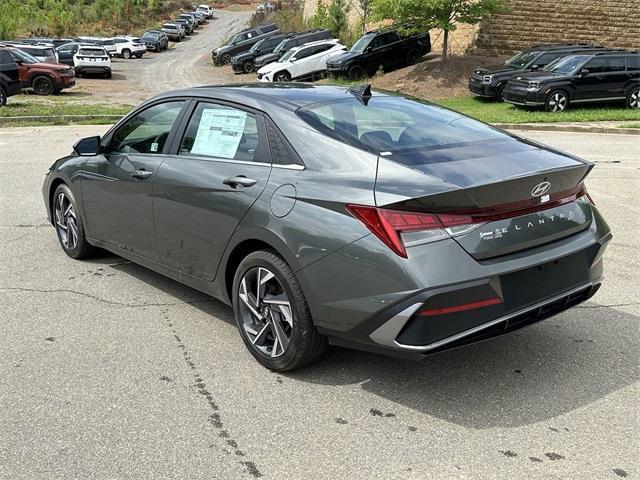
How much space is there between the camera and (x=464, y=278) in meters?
3.21

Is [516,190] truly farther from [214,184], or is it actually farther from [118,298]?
[118,298]

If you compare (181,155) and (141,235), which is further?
(141,235)

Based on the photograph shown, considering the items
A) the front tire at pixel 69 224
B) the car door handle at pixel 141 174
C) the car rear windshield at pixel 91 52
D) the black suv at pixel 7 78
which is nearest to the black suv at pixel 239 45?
the car rear windshield at pixel 91 52

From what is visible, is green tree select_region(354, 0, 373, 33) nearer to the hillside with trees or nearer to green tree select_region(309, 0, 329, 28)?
green tree select_region(309, 0, 329, 28)

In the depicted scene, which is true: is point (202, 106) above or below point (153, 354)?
above

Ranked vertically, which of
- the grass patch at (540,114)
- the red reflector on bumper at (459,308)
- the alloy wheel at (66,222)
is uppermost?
the red reflector on bumper at (459,308)

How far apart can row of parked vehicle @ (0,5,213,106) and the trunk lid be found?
69.2 ft

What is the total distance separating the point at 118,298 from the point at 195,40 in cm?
6480

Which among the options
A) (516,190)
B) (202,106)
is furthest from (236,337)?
(516,190)

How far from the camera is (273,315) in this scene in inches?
154

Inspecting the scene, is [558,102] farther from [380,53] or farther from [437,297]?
[437,297]

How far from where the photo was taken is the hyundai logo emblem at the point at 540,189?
347 cm

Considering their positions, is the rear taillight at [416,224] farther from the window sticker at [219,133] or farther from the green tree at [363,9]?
the green tree at [363,9]

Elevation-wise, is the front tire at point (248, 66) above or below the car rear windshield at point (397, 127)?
below
